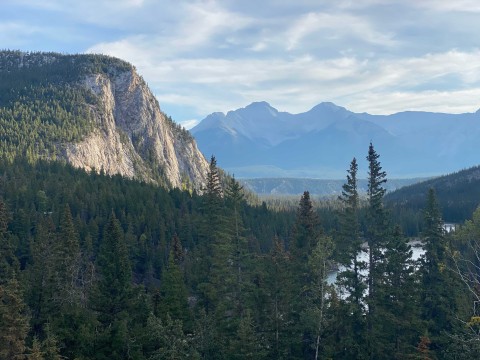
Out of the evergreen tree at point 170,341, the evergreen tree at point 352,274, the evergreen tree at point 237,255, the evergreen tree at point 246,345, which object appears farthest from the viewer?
the evergreen tree at point 237,255

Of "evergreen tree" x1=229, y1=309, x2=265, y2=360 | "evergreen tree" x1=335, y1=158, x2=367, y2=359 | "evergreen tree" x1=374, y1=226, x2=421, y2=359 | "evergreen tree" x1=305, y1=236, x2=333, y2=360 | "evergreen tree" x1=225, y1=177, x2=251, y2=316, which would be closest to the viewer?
"evergreen tree" x1=229, y1=309, x2=265, y2=360

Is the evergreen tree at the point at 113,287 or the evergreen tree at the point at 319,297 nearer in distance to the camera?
the evergreen tree at the point at 319,297

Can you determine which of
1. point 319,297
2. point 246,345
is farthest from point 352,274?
point 246,345

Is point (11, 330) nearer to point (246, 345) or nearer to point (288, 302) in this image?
point (246, 345)

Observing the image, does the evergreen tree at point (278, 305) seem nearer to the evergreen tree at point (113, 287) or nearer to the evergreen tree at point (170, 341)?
the evergreen tree at point (170, 341)

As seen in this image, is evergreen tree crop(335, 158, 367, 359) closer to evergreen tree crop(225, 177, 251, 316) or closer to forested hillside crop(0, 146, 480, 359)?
forested hillside crop(0, 146, 480, 359)

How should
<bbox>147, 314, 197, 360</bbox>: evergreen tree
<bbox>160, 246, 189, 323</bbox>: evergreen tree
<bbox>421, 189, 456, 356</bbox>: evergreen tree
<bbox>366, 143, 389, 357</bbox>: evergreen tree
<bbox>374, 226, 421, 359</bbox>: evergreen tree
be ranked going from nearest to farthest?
1. <bbox>147, 314, 197, 360</bbox>: evergreen tree
2. <bbox>374, 226, 421, 359</bbox>: evergreen tree
3. <bbox>366, 143, 389, 357</bbox>: evergreen tree
4. <bbox>421, 189, 456, 356</bbox>: evergreen tree
5. <bbox>160, 246, 189, 323</bbox>: evergreen tree

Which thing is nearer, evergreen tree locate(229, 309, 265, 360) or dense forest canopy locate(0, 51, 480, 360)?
evergreen tree locate(229, 309, 265, 360)

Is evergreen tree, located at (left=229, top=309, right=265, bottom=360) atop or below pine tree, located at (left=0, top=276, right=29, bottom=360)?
below

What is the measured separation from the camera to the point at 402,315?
118 ft

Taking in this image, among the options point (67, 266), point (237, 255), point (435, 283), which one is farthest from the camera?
point (67, 266)

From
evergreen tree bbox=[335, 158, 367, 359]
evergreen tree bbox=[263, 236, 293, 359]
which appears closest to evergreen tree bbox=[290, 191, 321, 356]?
evergreen tree bbox=[263, 236, 293, 359]

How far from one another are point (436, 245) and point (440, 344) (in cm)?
769

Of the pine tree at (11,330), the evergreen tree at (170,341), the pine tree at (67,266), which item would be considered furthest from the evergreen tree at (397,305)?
the pine tree at (67,266)
